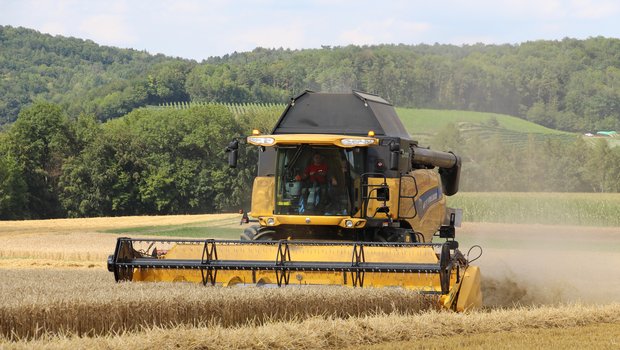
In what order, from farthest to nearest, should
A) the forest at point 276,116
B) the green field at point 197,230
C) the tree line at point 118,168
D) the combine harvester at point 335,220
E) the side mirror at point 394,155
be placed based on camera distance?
the tree line at point 118,168
the green field at point 197,230
the forest at point 276,116
the side mirror at point 394,155
the combine harvester at point 335,220

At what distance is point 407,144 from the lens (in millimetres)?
14594

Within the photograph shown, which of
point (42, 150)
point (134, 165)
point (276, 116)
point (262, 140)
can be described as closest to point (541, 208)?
point (276, 116)

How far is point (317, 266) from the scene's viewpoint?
12125mm

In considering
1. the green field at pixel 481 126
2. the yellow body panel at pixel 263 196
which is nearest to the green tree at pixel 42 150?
the green field at pixel 481 126

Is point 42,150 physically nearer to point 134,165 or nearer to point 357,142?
point 134,165

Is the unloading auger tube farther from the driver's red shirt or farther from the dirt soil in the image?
the dirt soil

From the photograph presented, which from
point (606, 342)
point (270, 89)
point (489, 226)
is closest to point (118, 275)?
point (606, 342)

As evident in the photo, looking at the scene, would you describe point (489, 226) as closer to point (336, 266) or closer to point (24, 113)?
point (336, 266)

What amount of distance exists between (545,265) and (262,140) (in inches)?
400

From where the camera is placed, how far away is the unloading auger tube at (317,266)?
1191 centimetres

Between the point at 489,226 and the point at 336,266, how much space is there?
28556mm

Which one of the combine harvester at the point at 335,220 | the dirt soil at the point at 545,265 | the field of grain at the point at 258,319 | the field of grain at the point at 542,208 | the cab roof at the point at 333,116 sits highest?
the cab roof at the point at 333,116

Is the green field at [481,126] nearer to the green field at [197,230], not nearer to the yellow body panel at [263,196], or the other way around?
the green field at [197,230]

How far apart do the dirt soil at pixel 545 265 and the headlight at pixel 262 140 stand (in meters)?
4.26
